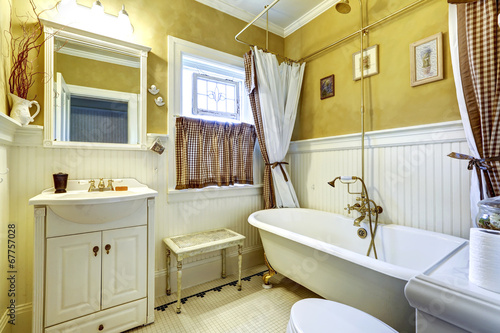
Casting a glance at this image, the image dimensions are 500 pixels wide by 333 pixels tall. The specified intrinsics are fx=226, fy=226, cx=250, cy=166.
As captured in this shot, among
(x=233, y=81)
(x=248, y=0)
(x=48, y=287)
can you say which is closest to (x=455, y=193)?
(x=233, y=81)

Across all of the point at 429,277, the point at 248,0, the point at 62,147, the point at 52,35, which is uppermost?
the point at 248,0

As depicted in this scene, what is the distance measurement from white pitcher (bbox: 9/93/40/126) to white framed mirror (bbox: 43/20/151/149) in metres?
0.10

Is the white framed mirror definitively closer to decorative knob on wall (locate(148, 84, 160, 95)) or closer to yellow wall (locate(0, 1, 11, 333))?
decorative knob on wall (locate(148, 84, 160, 95))

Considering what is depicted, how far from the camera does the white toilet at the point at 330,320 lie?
35.8 inches

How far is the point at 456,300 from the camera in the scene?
684 mm

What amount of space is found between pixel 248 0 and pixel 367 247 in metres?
2.52

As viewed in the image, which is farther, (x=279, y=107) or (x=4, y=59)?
(x=279, y=107)

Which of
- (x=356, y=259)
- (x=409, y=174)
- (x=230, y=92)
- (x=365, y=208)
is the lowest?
(x=356, y=259)

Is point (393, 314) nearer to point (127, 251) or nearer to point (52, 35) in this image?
point (127, 251)

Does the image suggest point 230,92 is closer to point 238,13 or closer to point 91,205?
point 238,13

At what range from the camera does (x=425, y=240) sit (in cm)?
150

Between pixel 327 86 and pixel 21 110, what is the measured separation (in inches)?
96.5

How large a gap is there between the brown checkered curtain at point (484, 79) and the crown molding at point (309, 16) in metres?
1.21

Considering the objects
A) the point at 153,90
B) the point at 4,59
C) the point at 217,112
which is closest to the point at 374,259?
the point at 217,112
